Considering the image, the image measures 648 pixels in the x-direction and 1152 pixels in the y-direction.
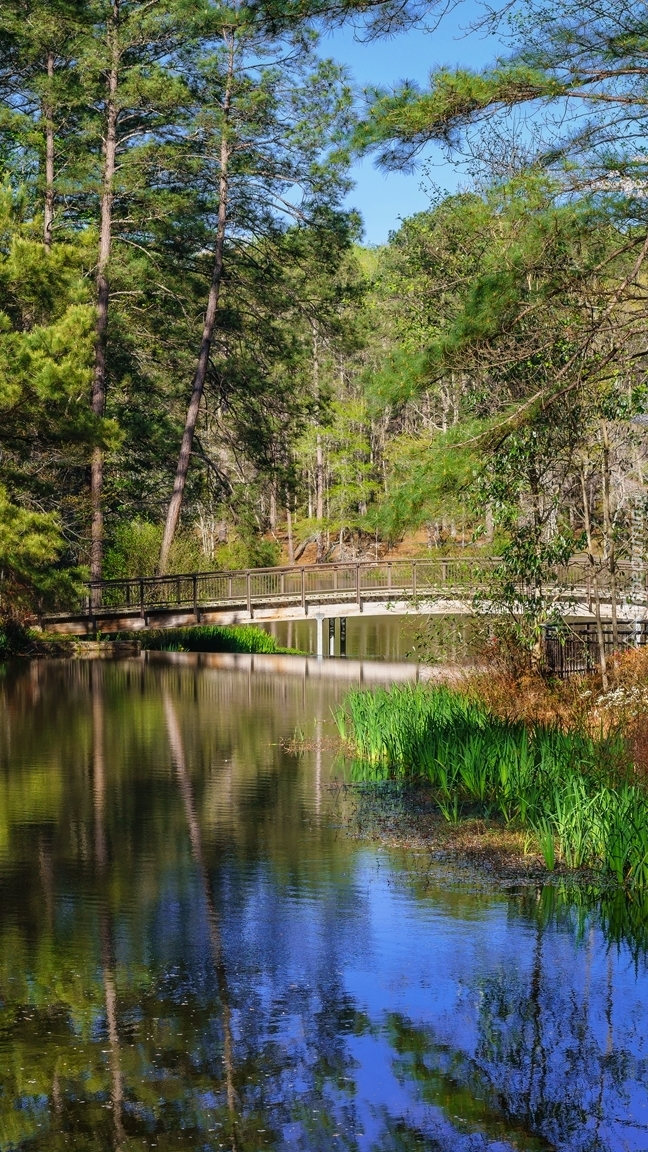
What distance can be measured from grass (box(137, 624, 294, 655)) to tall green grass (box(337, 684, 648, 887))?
16.0m

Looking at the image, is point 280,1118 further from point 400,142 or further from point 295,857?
point 400,142

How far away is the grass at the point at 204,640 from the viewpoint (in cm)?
3269

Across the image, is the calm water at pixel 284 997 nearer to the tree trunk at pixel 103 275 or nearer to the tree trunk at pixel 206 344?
the tree trunk at pixel 103 275

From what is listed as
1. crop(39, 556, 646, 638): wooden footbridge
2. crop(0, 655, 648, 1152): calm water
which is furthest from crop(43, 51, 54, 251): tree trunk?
crop(0, 655, 648, 1152): calm water

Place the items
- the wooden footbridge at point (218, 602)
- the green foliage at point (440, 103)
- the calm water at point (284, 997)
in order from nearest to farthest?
the calm water at point (284, 997) < the green foliage at point (440, 103) < the wooden footbridge at point (218, 602)

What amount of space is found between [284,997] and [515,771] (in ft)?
16.4

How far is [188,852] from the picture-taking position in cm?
1063

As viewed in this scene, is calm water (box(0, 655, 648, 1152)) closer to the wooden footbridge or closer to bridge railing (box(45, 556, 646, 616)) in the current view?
the wooden footbridge

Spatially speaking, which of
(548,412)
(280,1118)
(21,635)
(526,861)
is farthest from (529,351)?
(21,635)

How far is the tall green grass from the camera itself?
30.7 feet

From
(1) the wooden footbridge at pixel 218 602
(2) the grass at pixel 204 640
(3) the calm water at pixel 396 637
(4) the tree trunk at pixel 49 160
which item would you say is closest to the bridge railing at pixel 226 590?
(1) the wooden footbridge at pixel 218 602

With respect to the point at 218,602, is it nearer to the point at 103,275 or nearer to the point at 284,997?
the point at 103,275

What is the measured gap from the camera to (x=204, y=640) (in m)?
33.0

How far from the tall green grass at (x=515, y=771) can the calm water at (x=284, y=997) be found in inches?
24.8
